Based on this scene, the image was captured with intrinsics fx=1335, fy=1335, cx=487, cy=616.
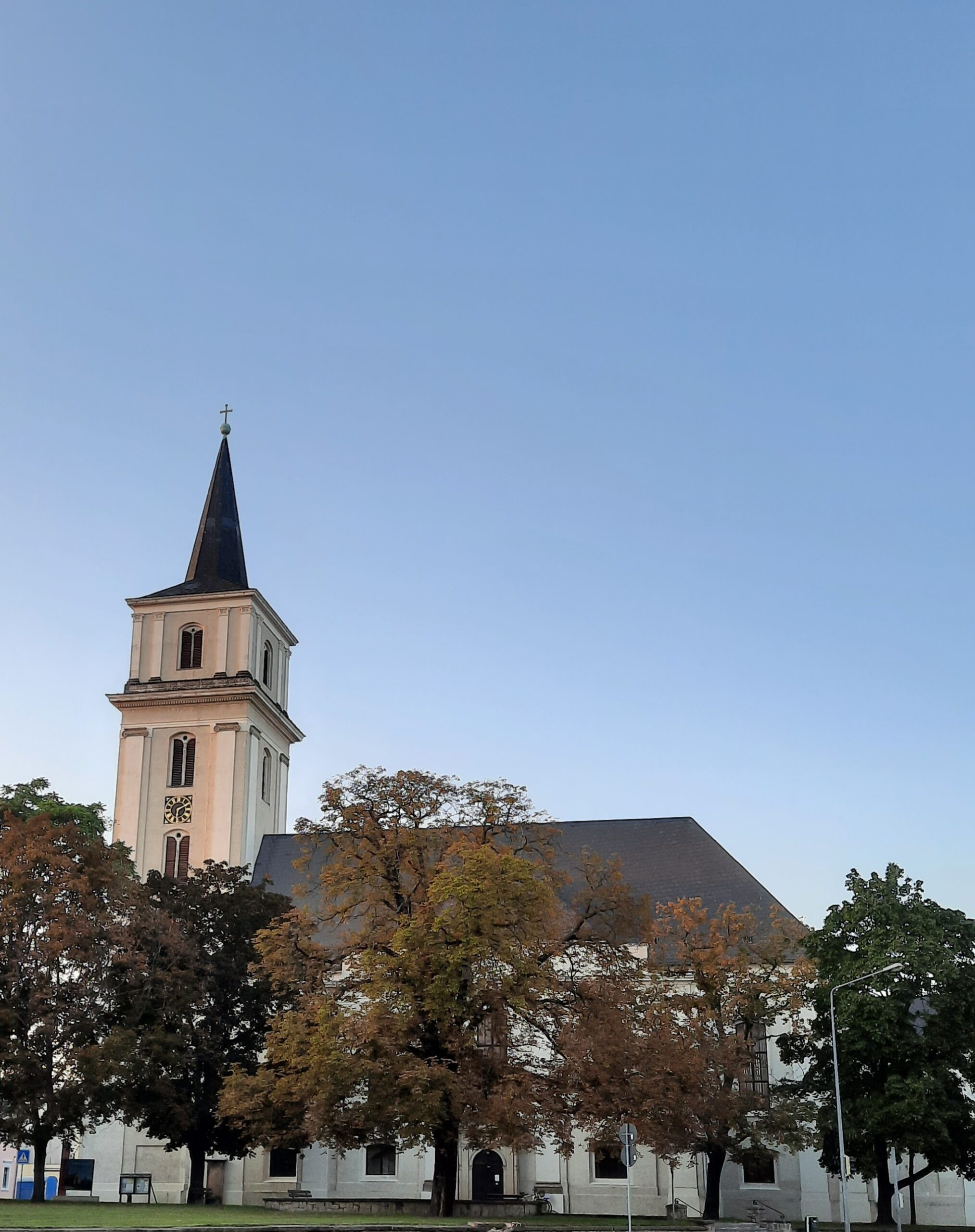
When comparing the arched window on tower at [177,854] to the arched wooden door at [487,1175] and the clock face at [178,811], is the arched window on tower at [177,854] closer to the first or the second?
the clock face at [178,811]

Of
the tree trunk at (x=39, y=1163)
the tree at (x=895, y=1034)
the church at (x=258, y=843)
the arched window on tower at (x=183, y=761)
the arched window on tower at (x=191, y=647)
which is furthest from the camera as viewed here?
the arched window on tower at (x=191, y=647)

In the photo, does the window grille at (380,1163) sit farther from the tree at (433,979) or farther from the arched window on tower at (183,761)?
the arched window on tower at (183,761)

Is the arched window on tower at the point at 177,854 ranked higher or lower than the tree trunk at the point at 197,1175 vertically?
higher

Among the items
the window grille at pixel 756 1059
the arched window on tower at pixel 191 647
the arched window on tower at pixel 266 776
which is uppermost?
the arched window on tower at pixel 191 647

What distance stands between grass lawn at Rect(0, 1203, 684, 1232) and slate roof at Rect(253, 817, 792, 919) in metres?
17.1

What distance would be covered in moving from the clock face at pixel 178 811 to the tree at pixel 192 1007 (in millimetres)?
10907

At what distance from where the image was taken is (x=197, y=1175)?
4800 cm

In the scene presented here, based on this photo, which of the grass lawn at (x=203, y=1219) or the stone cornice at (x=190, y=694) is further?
the stone cornice at (x=190, y=694)

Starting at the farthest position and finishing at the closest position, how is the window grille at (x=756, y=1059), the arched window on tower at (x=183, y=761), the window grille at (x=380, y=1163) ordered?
the arched window on tower at (x=183, y=761)
the window grille at (x=380, y=1163)
the window grille at (x=756, y=1059)

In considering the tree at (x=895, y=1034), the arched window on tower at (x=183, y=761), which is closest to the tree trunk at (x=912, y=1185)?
the tree at (x=895, y=1034)

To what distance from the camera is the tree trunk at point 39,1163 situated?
40.2 m

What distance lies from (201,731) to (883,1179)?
35.4 meters

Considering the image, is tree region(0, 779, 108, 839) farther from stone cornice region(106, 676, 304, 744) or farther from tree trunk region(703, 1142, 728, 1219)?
tree trunk region(703, 1142, 728, 1219)

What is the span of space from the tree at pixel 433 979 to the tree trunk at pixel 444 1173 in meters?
0.05
